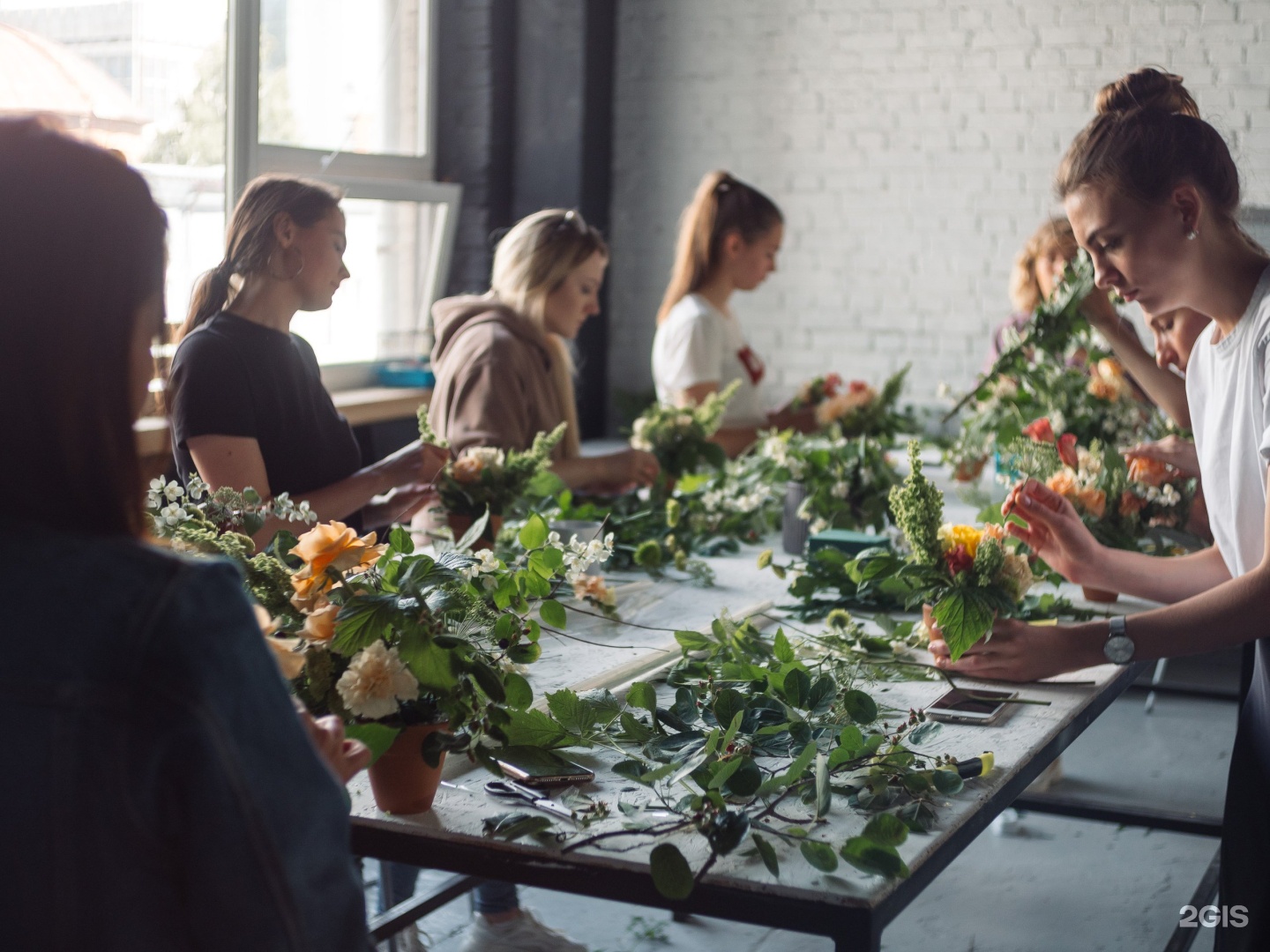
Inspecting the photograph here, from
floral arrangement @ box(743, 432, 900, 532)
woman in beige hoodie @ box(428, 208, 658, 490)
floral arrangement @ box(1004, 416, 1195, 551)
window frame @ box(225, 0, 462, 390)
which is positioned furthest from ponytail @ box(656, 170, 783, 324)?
floral arrangement @ box(1004, 416, 1195, 551)

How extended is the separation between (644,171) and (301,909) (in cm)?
596

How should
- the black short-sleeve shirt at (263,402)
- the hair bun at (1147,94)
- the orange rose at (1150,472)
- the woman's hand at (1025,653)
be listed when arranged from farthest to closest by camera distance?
the orange rose at (1150,472) < the black short-sleeve shirt at (263,402) < the hair bun at (1147,94) < the woman's hand at (1025,653)

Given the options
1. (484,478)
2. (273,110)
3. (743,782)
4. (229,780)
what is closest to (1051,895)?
(484,478)

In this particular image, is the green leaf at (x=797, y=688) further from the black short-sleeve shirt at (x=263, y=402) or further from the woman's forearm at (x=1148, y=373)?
the woman's forearm at (x=1148, y=373)

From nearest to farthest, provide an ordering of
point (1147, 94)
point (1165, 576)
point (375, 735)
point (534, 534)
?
point (375, 735)
point (534, 534)
point (1147, 94)
point (1165, 576)

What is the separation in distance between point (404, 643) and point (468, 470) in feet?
3.63

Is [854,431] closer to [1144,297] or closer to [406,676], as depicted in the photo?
[1144,297]

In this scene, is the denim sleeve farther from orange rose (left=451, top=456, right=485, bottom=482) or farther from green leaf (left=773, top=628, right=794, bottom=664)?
orange rose (left=451, top=456, right=485, bottom=482)

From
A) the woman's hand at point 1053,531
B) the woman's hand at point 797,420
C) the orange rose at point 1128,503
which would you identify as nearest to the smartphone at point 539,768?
the woman's hand at point 1053,531

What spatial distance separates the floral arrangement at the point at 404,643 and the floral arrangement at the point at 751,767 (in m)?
0.09

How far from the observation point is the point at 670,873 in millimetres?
1144

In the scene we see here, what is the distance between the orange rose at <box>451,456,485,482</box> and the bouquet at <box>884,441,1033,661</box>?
2.87 ft

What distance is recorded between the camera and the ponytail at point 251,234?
2.23 meters

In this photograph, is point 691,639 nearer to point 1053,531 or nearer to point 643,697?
point 643,697
